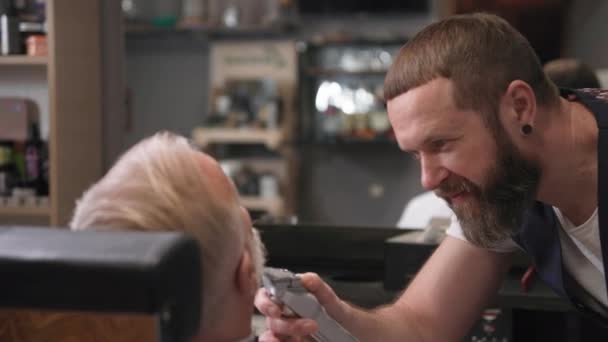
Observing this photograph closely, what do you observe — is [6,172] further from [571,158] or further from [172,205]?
→ [172,205]

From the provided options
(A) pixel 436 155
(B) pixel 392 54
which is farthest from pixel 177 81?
(A) pixel 436 155

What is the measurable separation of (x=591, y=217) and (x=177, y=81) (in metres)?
5.98

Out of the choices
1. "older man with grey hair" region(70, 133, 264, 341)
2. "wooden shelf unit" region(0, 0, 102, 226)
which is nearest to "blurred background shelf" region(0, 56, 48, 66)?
"wooden shelf unit" region(0, 0, 102, 226)

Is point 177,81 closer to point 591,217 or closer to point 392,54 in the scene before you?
point 392,54

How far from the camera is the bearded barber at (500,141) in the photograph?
1659mm

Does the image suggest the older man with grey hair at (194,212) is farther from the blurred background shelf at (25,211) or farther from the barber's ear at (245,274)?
the blurred background shelf at (25,211)

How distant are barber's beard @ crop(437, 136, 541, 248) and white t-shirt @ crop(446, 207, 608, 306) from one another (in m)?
0.11

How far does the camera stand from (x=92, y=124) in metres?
3.21

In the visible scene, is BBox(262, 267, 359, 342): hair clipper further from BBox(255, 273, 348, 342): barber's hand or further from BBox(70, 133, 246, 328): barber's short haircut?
BBox(70, 133, 246, 328): barber's short haircut

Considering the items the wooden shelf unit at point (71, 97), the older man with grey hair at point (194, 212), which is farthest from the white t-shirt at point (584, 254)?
the wooden shelf unit at point (71, 97)

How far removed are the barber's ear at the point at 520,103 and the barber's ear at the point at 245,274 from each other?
2.47 ft

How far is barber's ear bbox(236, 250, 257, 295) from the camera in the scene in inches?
44.1

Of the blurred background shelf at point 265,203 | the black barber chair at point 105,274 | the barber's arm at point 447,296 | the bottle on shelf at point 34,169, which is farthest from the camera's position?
the blurred background shelf at point 265,203

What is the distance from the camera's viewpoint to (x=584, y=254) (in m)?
1.77
